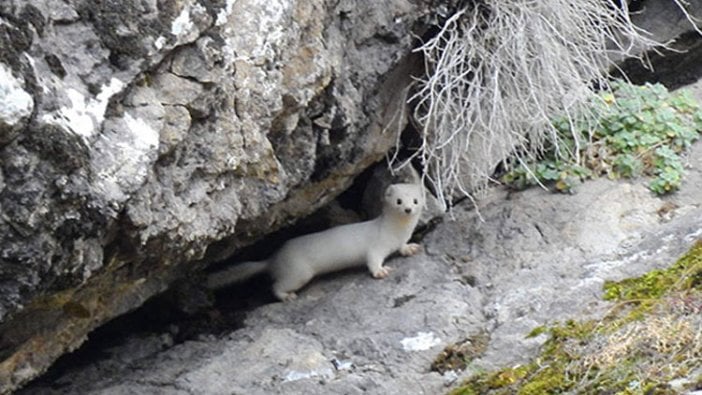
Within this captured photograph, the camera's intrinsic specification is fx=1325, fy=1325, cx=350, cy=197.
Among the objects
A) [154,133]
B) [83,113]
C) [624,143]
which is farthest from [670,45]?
[83,113]

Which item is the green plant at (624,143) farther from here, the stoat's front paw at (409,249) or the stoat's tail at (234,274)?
the stoat's tail at (234,274)

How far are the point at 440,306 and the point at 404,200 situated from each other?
Answer: 74 cm

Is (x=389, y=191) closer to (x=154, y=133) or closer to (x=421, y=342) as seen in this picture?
(x=421, y=342)

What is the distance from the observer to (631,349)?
372cm

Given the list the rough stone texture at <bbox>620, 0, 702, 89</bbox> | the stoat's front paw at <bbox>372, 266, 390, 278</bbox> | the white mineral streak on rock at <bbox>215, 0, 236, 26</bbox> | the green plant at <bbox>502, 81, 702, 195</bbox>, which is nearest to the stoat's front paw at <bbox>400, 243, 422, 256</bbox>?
the stoat's front paw at <bbox>372, 266, 390, 278</bbox>

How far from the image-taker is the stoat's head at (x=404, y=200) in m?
5.54

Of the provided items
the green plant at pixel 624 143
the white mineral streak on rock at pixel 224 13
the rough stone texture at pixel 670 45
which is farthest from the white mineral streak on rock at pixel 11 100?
the rough stone texture at pixel 670 45

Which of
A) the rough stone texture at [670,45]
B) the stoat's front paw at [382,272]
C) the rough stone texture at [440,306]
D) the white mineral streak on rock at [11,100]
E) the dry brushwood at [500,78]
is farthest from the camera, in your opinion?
the rough stone texture at [670,45]

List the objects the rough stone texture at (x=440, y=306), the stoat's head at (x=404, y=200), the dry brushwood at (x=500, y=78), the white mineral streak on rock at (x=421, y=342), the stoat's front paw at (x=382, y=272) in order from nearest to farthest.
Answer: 1. the rough stone texture at (x=440, y=306)
2. the white mineral streak on rock at (x=421, y=342)
3. the dry brushwood at (x=500, y=78)
4. the stoat's front paw at (x=382, y=272)
5. the stoat's head at (x=404, y=200)

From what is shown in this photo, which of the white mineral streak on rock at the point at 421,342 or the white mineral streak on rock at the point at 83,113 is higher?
the white mineral streak on rock at the point at 83,113

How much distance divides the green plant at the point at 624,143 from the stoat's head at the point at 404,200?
15.3 inches

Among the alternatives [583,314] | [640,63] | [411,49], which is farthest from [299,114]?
[640,63]

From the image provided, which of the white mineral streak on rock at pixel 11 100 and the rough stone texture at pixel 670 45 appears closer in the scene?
the white mineral streak on rock at pixel 11 100

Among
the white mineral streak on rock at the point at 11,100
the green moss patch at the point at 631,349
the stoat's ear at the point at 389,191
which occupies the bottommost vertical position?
the green moss patch at the point at 631,349
